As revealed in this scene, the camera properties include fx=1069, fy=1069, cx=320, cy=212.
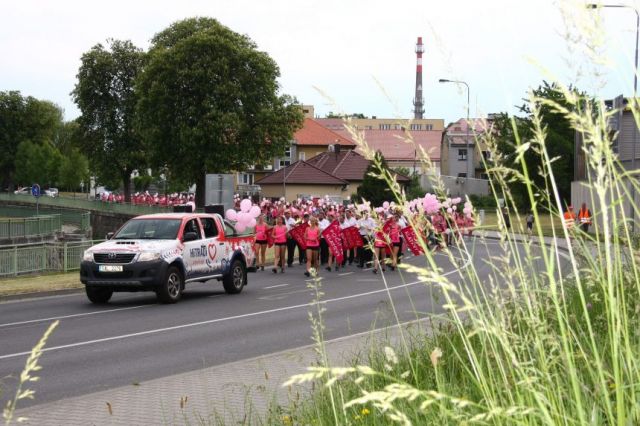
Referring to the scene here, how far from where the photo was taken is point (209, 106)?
65250mm

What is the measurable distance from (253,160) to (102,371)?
183ft

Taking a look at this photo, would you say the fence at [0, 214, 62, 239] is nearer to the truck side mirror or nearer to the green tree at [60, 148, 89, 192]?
the truck side mirror

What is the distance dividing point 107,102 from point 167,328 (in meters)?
67.8

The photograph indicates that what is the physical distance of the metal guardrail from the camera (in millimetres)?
67875

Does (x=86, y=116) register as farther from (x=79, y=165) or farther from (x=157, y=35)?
(x=79, y=165)

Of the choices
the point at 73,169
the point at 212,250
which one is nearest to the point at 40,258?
the point at 212,250

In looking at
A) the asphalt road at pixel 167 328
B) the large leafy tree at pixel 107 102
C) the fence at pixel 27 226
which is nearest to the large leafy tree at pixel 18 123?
the large leafy tree at pixel 107 102

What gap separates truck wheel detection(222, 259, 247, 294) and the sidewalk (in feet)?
39.9

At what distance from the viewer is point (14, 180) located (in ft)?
436

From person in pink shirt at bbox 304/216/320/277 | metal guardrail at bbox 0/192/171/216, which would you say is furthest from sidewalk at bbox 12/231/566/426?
metal guardrail at bbox 0/192/171/216

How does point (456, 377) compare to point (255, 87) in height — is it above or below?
below

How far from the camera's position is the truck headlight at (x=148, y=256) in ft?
67.8

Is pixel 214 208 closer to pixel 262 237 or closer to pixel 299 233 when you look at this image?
pixel 262 237

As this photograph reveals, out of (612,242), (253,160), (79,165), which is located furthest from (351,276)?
(79,165)
